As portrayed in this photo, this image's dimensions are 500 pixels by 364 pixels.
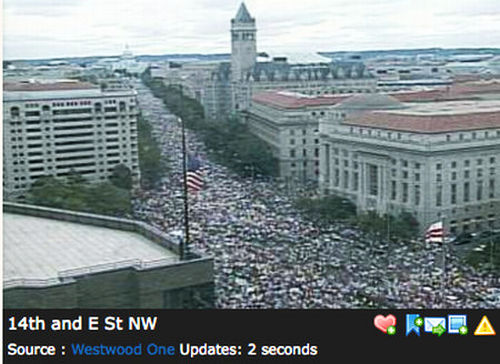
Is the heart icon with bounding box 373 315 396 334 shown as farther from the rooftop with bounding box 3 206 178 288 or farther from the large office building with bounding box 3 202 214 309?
the rooftop with bounding box 3 206 178 288

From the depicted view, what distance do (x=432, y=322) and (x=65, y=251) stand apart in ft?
5.32

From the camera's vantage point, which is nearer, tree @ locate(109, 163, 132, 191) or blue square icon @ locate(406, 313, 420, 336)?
blue square icon @ locate(406, 313, 420, 336)

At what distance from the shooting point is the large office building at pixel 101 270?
245 centimetres

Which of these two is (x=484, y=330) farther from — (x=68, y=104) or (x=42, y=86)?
(x=42, y=86)

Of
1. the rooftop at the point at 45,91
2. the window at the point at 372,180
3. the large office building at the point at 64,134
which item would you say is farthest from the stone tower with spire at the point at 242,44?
the window at the point at 372,180

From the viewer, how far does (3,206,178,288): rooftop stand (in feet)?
8.91

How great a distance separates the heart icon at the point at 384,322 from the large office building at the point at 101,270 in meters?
0.82

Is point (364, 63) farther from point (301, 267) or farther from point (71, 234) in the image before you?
point (71, 234)

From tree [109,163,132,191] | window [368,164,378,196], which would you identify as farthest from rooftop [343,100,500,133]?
tree [109,163,132,191]

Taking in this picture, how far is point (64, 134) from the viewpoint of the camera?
26.4 ft

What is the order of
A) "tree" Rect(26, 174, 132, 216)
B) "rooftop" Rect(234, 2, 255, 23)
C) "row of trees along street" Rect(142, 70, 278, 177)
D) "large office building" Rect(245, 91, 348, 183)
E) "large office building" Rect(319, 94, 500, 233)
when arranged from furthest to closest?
"rooftop" Rect(234, 2, 255, 23) < "large office building" Rect(245, 91, 348, 183) < "row of trees along street" Rect(142, 70, 278, 177) < "large office building" Rect(319, 94, 500, 233) < "tree" Rect(26, 174, 132, 216)

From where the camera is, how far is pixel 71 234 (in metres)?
3.31

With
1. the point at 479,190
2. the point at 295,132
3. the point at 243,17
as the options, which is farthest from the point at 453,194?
the point at 243,17

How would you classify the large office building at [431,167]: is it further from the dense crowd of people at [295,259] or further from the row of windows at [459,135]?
the dense crowd of people at [295,259]
